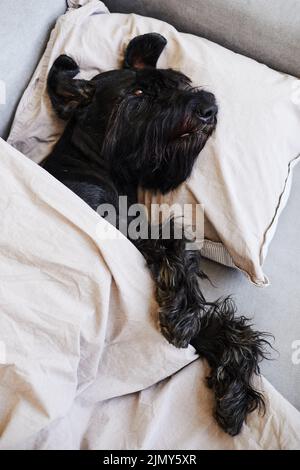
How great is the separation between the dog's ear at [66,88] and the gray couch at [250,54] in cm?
12

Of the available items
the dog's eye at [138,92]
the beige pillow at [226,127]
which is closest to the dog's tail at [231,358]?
the beige pillow at [226,127]

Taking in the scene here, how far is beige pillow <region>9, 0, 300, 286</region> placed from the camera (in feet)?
4.15

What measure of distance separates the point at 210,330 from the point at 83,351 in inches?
16.5

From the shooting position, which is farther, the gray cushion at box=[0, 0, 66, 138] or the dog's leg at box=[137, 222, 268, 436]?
the gray cushion at box=[0, 0, 66, 138]

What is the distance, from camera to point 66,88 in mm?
1327

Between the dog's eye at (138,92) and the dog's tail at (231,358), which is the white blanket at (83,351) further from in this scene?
the dog's eye at (138,92)

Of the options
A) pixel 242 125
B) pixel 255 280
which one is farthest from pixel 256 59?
pixel 255 280

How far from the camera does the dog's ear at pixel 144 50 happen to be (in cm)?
137
